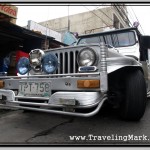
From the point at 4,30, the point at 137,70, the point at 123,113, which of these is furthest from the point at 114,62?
the point at 4,30

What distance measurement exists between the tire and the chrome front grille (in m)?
0.69

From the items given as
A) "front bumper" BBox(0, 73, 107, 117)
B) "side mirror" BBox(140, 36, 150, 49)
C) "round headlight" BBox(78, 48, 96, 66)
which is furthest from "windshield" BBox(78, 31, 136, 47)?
"front bumper" BBox(0, 73, 107, 117)

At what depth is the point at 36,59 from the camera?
3.01 m

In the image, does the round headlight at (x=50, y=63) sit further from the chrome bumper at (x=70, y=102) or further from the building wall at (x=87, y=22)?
the building wall at (x=87, y=22)

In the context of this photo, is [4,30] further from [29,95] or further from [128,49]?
[29,95]

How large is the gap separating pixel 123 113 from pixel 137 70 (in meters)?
0.59

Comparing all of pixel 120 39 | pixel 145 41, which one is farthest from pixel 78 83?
pixel 120 39

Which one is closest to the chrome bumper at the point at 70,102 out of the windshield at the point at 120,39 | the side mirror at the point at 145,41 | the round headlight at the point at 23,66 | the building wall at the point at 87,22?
the round headlight at the point at 23,66

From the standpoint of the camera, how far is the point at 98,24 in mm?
22266

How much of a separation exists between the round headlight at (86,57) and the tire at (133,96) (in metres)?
0.63

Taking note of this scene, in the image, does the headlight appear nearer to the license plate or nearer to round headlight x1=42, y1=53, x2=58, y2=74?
round headlight x1=42, y1=53, x2=58, y2=74

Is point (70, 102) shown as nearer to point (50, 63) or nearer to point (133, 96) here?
point (50, 63)

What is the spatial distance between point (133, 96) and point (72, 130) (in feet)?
2.82

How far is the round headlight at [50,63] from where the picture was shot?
8.89 feet
